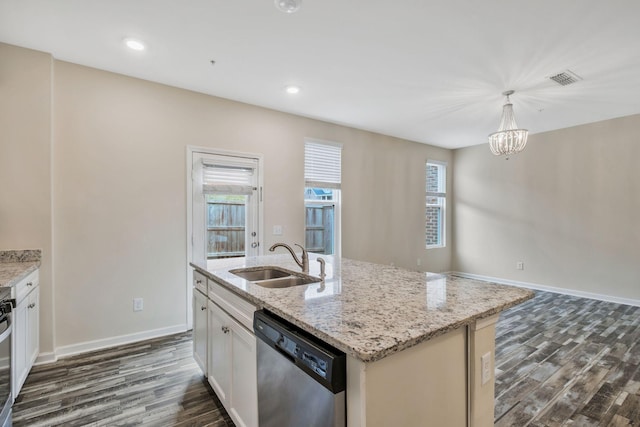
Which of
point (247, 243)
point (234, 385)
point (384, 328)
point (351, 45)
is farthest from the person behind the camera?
point (247, 243)

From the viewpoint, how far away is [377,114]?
4336 millimetres

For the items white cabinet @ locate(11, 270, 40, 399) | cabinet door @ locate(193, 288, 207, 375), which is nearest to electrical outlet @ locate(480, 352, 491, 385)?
cabinet door @ locate(193, 288, 207, 375)

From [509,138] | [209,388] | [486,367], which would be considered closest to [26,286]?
[209,388]

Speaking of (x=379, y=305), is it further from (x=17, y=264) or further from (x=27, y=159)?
(x=27, y=159)

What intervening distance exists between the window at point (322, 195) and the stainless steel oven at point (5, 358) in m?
3.15

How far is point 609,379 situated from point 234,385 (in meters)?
2.85

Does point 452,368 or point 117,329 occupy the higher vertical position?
point 452,368

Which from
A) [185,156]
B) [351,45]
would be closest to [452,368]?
[351,45]

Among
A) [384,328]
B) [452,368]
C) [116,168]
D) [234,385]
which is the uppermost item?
[116,168]

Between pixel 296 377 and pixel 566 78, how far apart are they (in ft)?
12.5

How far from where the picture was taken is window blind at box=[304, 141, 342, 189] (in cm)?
448

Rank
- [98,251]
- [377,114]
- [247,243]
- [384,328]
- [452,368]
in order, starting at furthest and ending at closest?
[377,114], [247,243], [98,251], [452,368], [384,328]

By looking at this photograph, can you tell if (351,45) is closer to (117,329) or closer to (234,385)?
(234,385)

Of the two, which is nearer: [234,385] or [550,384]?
[234,385]
